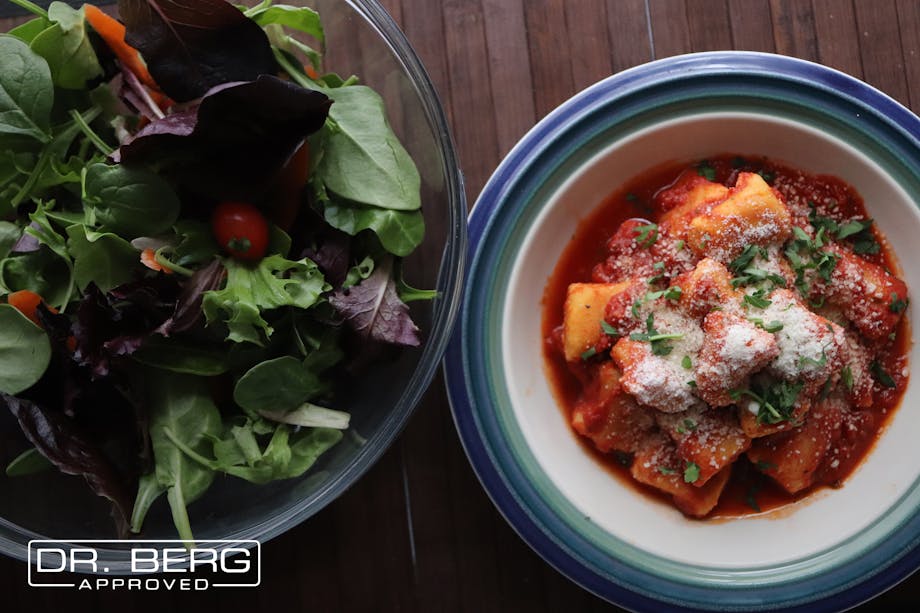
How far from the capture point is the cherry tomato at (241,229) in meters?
1.41

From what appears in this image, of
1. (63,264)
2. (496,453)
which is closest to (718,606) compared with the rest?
(496,453)

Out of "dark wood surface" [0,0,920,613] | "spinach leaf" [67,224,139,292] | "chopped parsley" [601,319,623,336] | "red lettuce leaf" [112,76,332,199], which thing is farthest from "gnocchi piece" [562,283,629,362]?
"spinach leaf" [67,224,139,292]

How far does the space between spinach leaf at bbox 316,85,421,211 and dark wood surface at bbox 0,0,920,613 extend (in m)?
0.40

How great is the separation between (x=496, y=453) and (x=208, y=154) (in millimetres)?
832

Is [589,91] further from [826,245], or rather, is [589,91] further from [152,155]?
[152,155]

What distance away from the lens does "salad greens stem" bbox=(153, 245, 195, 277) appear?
1.39 metres

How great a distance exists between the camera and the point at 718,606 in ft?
5.39

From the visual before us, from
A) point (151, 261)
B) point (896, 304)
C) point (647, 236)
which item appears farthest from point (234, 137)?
point (896, 304)

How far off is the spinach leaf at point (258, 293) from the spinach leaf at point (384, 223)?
11cm

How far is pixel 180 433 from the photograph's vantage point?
1.44 m

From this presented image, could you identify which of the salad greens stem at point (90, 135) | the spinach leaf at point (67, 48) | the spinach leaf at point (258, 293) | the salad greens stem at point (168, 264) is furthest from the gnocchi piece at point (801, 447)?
the spinach leaf at point (67, 48)

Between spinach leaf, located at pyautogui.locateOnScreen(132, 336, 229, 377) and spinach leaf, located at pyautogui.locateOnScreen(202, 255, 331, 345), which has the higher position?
spinach leaf, located at pyautogui.locateOnScreen(202, 255, 331, 345)

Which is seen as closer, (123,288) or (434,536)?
(123,288)

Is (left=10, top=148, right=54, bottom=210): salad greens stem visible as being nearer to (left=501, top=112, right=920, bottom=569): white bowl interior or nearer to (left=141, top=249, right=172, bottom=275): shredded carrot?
(left=141, top=249, right=172, bottom=275): shredded carrot
